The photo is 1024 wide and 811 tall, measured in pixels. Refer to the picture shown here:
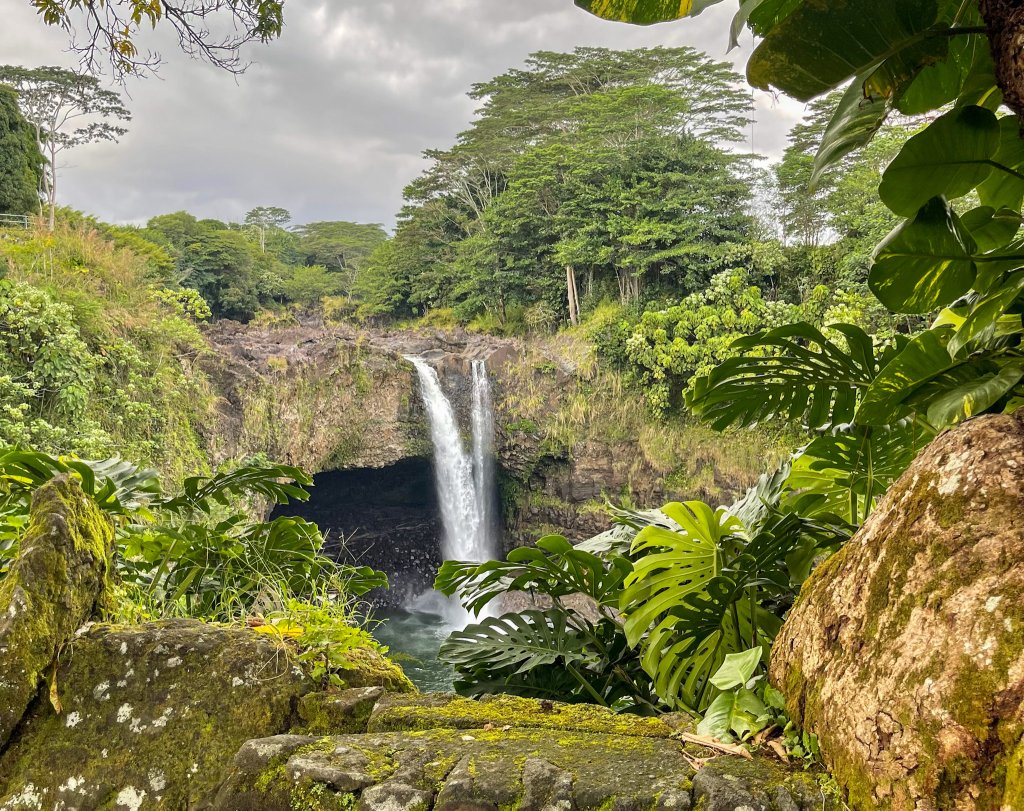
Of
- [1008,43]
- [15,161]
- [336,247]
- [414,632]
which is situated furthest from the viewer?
[336,247]

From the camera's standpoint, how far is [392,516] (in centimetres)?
1226

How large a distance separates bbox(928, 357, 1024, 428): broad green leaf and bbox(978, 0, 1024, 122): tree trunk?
269 millimetres

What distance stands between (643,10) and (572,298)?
12751 millimetres

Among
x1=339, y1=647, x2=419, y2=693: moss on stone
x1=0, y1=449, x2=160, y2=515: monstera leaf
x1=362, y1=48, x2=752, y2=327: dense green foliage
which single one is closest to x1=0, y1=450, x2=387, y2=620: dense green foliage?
x1=0, y1=449, x2=160, y2=515: monstera leaf

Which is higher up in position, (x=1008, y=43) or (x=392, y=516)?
(x=1008, y=43)

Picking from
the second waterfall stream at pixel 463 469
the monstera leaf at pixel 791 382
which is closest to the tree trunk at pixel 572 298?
the second waterfall stream at pixel 463 469

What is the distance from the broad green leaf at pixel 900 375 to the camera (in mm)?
786

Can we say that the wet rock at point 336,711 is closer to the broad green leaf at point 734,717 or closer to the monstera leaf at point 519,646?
the monstera leaf at point 519,646

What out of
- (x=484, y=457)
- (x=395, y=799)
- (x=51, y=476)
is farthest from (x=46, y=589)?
(x=484, y=457)

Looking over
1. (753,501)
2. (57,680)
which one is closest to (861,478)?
(753,501)

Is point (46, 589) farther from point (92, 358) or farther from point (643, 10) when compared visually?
point (92, 358)

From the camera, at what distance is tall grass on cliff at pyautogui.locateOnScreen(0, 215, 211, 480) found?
5.64 m

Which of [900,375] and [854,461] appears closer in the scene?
[900,375]

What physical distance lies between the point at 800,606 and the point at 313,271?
23.4 metres
